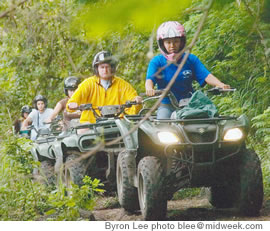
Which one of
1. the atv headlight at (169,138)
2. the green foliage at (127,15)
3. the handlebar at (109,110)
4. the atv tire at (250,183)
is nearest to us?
the green foliage at (127,15)

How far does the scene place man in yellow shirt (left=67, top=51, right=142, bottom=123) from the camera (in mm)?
7383

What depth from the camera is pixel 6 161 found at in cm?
725

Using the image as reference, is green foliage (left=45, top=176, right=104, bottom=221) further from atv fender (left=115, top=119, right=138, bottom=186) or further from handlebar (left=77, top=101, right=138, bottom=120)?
handlebar (left=77, top=101, right=138, bottom=120)

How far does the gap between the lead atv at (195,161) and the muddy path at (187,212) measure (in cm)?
15

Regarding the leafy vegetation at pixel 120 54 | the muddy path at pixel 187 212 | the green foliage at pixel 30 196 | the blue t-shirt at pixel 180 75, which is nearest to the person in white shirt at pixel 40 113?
the leafy vegetation at pixel 120 54

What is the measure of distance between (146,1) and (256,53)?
6119mm

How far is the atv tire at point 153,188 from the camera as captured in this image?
5039mm

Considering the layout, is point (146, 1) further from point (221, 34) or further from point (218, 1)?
point (221, 34)

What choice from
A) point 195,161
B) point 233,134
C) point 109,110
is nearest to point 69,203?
point 195,161

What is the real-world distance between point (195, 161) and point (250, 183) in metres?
0.54

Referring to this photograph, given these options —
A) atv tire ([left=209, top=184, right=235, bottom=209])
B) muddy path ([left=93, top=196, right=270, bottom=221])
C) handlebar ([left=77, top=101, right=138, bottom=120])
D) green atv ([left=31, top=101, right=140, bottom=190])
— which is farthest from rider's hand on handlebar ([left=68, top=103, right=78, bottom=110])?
atv tire ([left=209, top=184, right=235, bottom=209])

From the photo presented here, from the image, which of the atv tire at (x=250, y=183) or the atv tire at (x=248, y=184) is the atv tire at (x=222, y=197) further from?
the atv tire at (x=250, y=183)

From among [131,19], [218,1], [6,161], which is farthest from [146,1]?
[6,161]

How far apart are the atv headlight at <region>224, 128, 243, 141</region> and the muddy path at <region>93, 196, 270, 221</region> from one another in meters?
0.71
